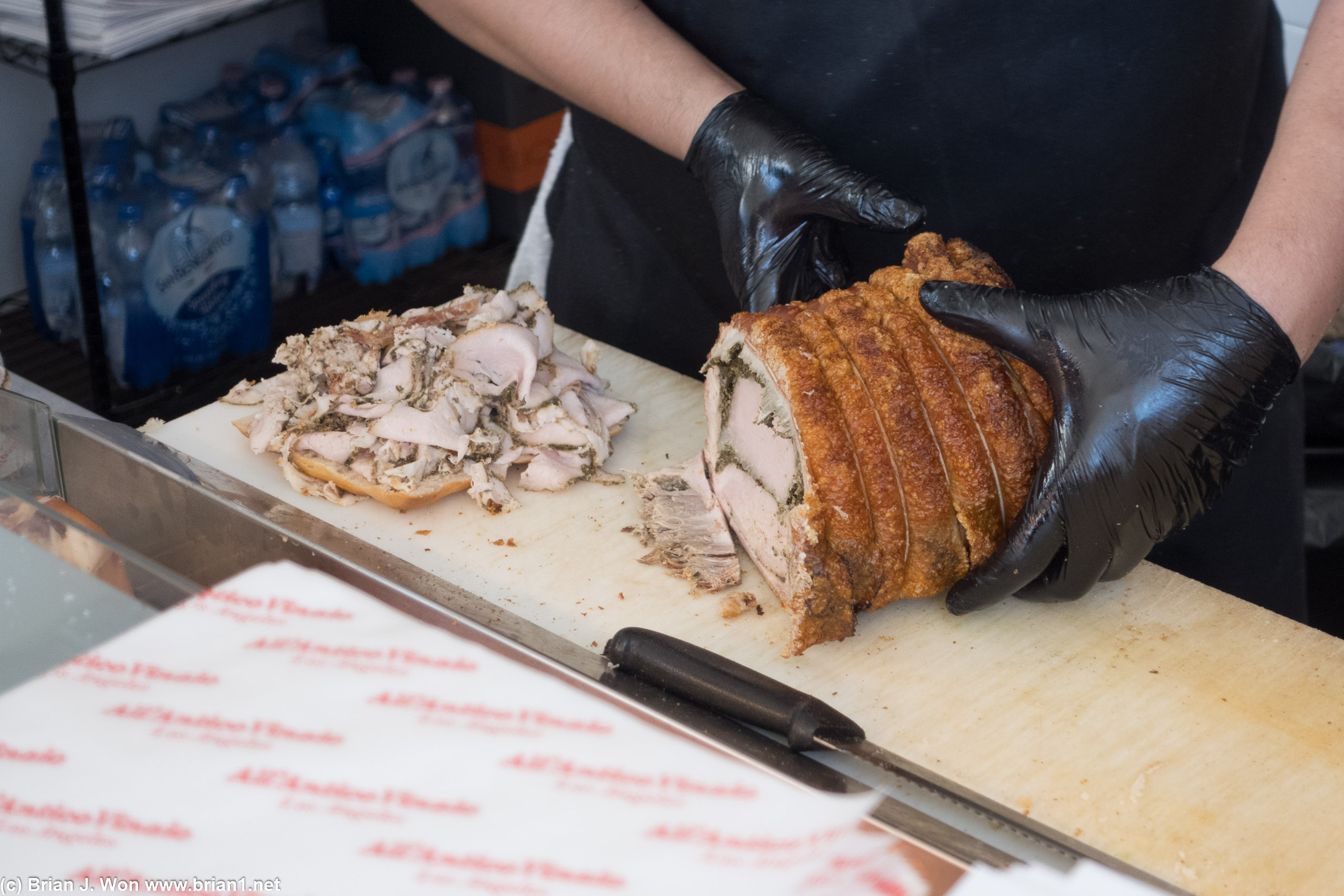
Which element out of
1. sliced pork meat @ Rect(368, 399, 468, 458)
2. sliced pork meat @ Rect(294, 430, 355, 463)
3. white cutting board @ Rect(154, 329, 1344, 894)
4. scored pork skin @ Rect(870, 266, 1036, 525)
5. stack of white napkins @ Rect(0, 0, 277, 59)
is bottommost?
white cutting board @ Rect(154, 329, 1344, 894)

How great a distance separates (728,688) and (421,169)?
12.3 ft

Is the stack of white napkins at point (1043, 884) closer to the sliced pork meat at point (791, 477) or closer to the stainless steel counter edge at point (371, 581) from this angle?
the stainless steel counter edge at point (371, 581)

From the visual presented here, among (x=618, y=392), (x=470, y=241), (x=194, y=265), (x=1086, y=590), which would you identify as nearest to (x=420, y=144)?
(x=470, y=241)

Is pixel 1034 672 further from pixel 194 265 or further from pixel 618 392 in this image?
pixel 194 265

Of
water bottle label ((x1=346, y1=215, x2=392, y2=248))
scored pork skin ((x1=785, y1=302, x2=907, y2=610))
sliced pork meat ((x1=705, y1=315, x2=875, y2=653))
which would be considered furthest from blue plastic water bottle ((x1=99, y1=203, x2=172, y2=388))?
scored pork skin ((x1=785, y1=302, x2=907, y2=610))

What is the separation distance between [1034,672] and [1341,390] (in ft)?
6.01

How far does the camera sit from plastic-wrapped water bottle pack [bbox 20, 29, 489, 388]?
3.71 metres

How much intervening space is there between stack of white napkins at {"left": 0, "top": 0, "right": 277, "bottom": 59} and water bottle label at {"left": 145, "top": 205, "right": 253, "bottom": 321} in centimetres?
55

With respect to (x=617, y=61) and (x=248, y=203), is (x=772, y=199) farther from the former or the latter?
(x=248, y=203)

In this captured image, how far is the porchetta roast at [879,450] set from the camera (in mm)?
1518

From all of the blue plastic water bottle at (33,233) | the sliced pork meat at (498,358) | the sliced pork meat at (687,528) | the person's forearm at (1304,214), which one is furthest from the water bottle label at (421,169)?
the person's forearm at (1304,214)

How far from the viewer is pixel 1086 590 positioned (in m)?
1.57

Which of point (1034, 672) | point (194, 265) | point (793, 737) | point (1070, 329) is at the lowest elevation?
point (194, 265)

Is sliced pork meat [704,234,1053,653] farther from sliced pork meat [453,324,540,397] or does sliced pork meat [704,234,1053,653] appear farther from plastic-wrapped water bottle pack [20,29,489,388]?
plastic-wrapped water bottle pack [20,29,489,388]
